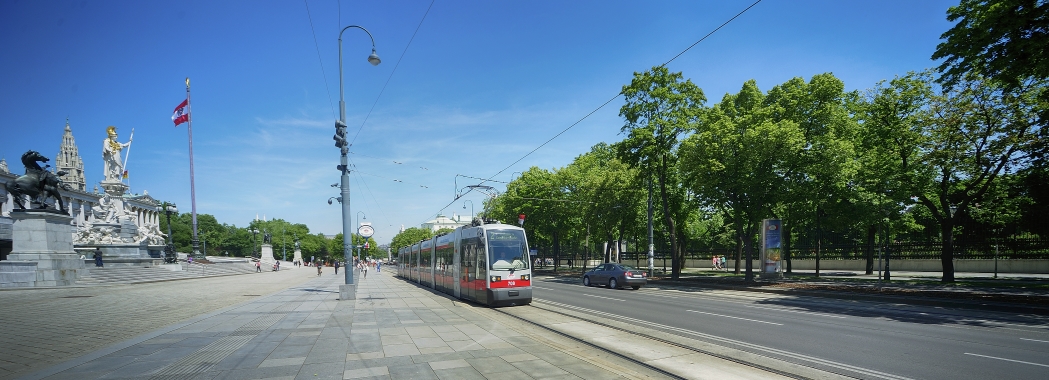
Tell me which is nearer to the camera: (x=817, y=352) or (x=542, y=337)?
(x=817, y=352)

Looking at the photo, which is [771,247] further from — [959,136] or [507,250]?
[507,250]

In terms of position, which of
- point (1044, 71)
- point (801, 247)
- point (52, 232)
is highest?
point (1044, 71)

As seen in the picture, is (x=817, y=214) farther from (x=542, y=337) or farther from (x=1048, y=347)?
(x=542, y=337)

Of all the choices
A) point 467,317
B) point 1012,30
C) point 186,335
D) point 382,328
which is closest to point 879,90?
point 1012,30

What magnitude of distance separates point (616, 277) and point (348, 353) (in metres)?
20.3

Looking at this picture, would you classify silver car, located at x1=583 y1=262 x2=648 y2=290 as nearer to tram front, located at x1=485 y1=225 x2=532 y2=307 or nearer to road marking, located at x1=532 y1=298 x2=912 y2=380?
tram front, located at x1=485 y1=225 x2=532 y2=307

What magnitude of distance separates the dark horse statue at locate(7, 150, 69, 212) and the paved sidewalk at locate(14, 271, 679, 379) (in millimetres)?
21500

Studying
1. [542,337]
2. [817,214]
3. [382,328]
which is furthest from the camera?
[817,214]

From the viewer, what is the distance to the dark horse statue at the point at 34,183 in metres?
24.8

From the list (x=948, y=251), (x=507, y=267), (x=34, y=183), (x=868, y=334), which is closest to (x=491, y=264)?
(x=507, y=267)

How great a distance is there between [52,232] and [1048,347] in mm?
38038

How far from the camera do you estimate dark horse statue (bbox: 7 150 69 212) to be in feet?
81.2

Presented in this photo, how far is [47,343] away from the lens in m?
9.00

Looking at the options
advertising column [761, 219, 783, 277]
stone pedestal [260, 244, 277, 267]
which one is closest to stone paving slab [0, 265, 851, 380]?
advertising column [761, 219, 783, 277]
